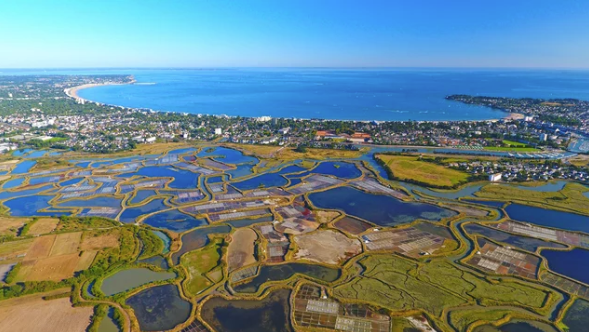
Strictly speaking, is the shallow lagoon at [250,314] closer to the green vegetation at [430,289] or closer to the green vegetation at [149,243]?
the green vegetation at [430,289]

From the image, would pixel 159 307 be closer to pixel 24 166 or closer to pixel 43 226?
pixel 43 226

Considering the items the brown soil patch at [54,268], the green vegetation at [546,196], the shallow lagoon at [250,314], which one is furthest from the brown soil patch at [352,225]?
the brown soil patch at [54,268]

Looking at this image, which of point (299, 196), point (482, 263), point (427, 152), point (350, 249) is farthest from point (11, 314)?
point (427, 152)

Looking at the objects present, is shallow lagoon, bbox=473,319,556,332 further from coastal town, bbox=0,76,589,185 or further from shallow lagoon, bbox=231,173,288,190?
coastal town, bbox=0,76,589,185

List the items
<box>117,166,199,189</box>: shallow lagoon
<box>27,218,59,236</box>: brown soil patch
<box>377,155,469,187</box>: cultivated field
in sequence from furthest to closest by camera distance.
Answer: <box>377,155,469,187</box>: cultivated field, <box>117,166,199,189</box>: shallow lagoon, <box>27,218,59,236</box>: brown soil patch

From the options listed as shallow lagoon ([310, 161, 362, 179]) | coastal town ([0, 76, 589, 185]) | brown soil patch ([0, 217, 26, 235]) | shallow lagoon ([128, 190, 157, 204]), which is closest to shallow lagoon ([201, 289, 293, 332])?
shallow lagoon ([128, 190, 157, 204])

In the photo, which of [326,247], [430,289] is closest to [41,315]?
[326,247]

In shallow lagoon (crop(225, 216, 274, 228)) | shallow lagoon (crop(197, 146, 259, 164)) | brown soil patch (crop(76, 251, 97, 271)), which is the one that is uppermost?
shallow lagoon (crop(197, 146, 259, 164))
